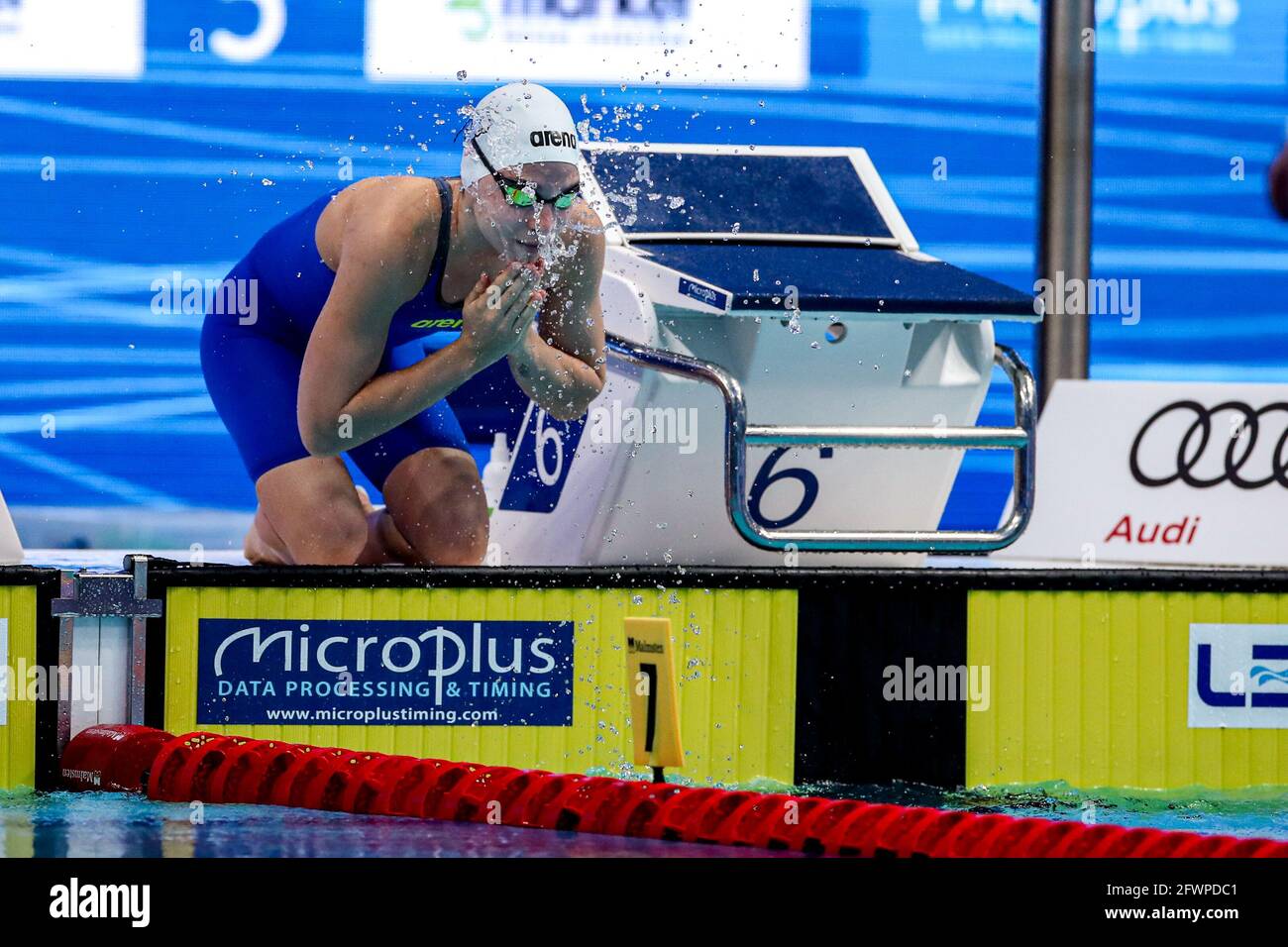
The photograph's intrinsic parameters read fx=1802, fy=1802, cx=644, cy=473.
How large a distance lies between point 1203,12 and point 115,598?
6.46 meters

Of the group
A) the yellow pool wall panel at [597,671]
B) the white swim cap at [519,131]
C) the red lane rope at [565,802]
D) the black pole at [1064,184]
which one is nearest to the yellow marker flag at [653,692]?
the red lane rope at [565,802]

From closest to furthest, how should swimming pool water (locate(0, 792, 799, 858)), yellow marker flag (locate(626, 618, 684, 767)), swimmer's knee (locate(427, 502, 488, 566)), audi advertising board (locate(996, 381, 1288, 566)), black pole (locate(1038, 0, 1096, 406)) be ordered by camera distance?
swimming pool water (locate(0, 792, 799, 858)) → yellow marker flag (locate(626, 618, 684, 767)) → swimmer's knee (locate(427, 502, 488, 566)) → audi advertising board (locate(996, 381, 1288, 566)) → black pole (locate(1038, 0, 1096, 406))

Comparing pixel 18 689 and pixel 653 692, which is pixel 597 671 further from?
pixel 18 689

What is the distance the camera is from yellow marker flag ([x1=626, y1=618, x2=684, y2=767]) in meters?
3.29

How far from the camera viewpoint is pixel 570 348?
12.3ft

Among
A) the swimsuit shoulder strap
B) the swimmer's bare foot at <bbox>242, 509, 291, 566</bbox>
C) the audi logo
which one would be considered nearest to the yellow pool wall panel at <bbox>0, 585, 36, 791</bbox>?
the swimmer's bare foot at <bbox>242, 509, 291, 566</bbox>

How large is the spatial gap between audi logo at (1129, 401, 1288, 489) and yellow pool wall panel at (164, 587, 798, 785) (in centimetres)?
106

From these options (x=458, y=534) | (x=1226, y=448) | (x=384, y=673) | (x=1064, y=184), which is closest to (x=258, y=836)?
(x=384, y=673)

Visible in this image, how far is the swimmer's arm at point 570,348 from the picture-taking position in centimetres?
360

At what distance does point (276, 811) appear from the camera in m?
3.24

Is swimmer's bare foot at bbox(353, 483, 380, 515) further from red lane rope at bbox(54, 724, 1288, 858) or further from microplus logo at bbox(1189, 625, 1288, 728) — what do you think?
microplus logo at bbox(1189, 625, 1288, 728)
